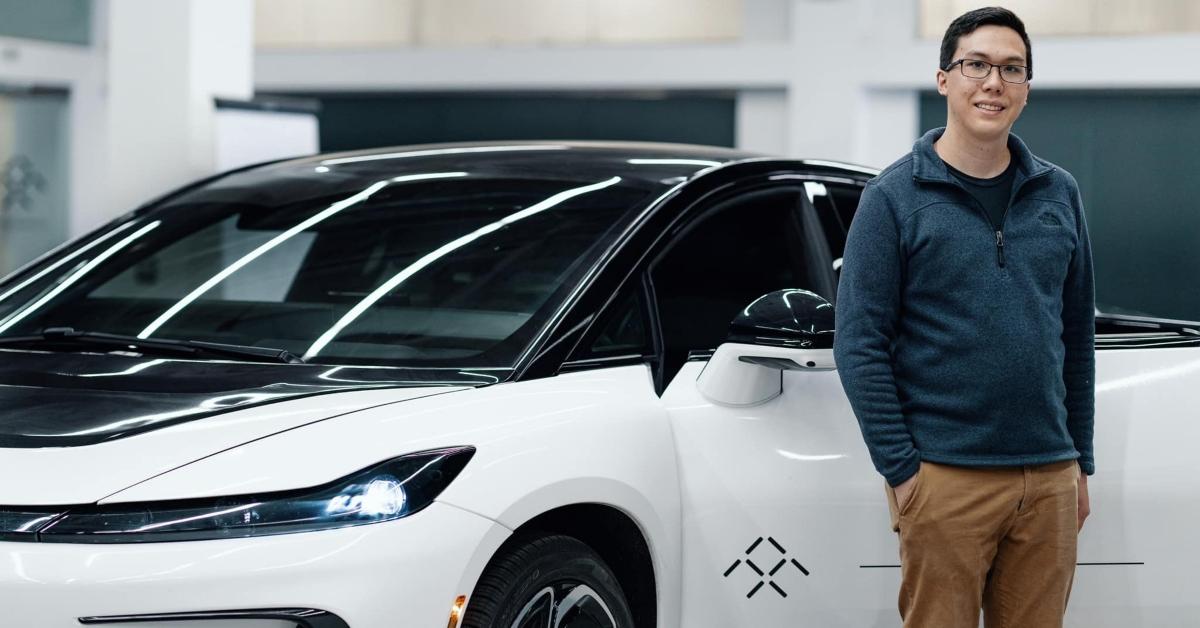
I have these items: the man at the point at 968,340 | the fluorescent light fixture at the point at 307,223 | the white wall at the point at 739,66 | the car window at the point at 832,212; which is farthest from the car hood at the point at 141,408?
the white wall at the point at 739,66

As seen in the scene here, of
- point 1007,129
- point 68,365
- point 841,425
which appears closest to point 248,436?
point 68,365

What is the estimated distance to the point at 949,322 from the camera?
2.76 metres

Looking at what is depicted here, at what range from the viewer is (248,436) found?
7.94 ft

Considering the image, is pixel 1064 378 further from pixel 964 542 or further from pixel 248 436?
pixel 248 436

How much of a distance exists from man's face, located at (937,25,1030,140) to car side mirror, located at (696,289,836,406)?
0.44m

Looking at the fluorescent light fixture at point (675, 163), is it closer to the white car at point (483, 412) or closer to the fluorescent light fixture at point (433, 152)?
the white car at point (483, 412)

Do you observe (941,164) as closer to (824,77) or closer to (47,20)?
(824,77)

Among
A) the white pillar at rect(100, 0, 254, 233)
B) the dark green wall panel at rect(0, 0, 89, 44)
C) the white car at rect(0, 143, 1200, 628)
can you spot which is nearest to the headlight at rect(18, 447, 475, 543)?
the white car at rect(0, 143, 1200, 628)

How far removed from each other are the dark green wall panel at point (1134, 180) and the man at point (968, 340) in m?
8.52

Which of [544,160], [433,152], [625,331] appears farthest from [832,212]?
[433,152]

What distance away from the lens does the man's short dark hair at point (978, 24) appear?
111 inches

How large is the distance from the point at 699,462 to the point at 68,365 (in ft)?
3.97

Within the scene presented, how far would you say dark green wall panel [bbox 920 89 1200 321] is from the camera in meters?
11.1

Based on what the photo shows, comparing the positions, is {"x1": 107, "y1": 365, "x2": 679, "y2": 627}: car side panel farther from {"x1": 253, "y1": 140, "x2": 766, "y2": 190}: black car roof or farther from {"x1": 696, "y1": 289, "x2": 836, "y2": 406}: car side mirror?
{"x1": 253, "y1": 140, "x2": 766, "y2": 190}: black car roof
